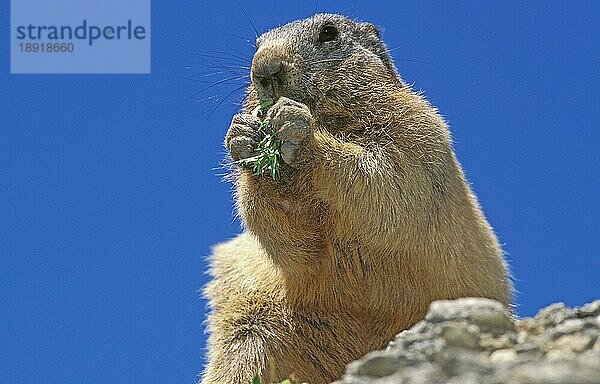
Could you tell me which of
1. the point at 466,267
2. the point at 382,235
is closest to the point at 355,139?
the point at 382,235

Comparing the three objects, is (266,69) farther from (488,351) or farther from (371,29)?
(488,351)

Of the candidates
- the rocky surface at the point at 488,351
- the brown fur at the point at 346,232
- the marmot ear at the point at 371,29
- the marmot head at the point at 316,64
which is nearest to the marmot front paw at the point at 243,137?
the brown fur at the point at 346,232

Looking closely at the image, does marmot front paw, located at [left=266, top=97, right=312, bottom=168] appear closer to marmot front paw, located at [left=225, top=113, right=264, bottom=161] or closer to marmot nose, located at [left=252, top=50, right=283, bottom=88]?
marmot front paw, located at [left=225, top=113, right=264, bottom=161]

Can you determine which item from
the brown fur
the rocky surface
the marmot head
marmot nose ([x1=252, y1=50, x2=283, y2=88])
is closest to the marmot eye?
the marmot head

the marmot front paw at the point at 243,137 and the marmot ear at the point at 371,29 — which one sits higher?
the marmot ear at the point at 371,29

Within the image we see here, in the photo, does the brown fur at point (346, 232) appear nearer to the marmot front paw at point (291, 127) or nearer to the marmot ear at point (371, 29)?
the marmot front paw at point (291, 127)

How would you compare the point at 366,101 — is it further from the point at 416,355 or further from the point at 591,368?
the point at 591,368

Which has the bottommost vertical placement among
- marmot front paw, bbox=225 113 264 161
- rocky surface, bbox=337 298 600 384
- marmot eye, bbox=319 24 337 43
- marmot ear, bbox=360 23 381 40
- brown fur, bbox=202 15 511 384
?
rocky surface, bbox=337 298 600 384
